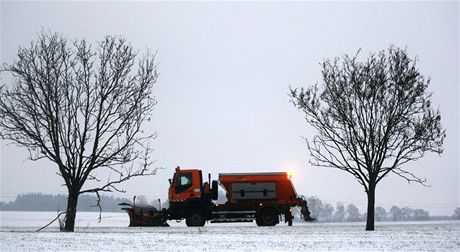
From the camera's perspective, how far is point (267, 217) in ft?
92.1

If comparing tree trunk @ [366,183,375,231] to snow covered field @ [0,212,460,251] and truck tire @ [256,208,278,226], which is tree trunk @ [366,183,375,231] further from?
truck tire @ [256,208,278,226]

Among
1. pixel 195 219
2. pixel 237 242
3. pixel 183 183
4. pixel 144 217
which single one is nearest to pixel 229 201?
pixel 195 219

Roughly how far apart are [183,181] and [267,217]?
4.55 metres

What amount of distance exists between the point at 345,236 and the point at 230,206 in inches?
367

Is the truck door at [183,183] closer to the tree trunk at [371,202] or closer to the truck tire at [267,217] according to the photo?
the truck tire at [267,217]

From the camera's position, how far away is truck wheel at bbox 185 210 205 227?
27578 millimetres

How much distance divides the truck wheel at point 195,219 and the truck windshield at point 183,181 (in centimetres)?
132

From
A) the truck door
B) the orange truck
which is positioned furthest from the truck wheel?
the truck door

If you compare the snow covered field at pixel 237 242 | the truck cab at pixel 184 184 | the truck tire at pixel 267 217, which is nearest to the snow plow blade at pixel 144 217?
the truck cab at pixel 184 184

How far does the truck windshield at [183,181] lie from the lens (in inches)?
1103

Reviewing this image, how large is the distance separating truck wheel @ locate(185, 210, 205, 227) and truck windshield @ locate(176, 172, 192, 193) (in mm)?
1319

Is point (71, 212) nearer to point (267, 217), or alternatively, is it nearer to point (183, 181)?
point (183, 181)

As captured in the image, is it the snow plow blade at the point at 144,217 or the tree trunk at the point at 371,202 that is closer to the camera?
the tree trunk at the point at 371,202

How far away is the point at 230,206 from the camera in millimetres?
28234
